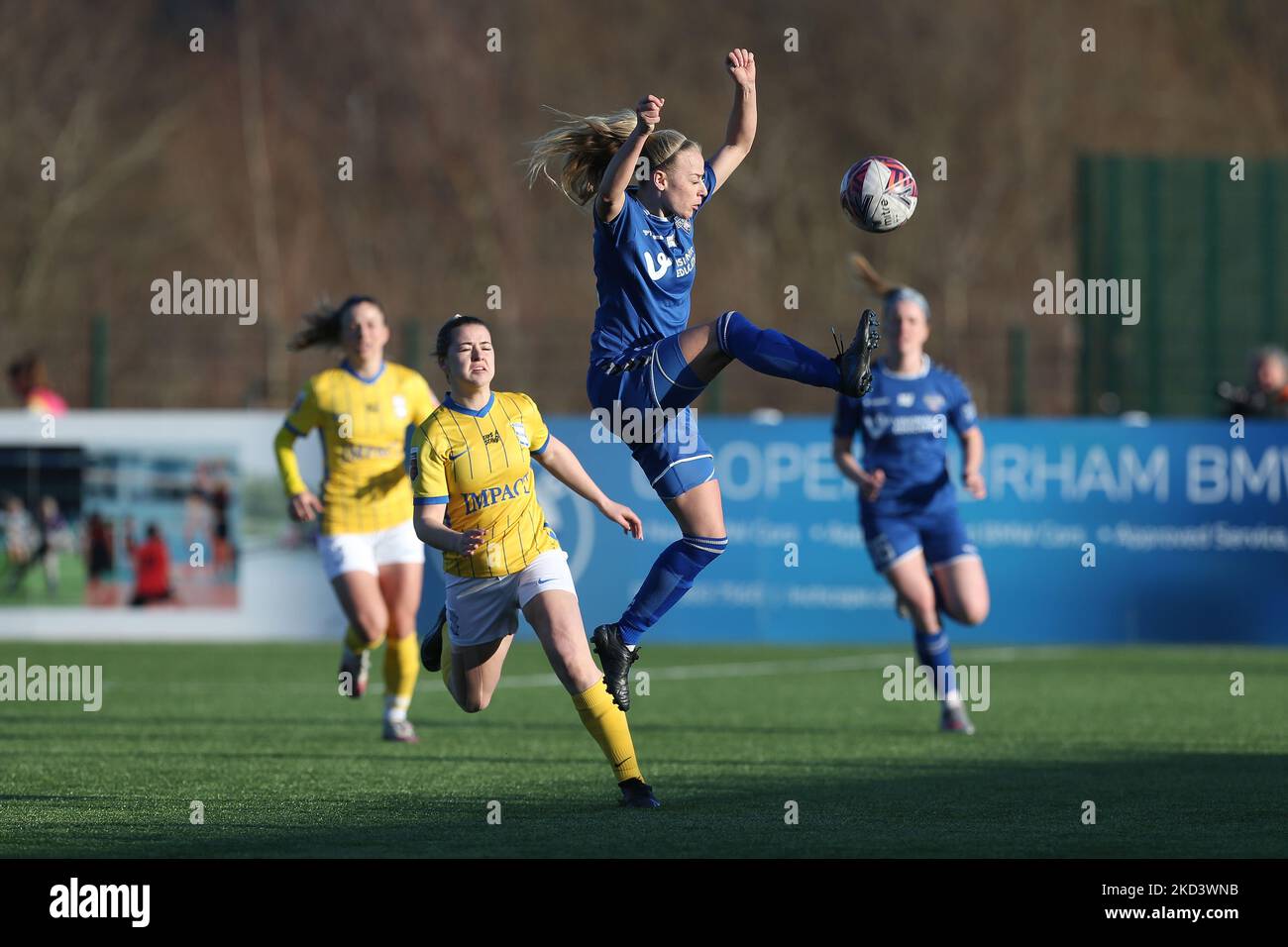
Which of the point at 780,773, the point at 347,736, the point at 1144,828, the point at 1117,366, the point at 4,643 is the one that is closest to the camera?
the point at 1144,828

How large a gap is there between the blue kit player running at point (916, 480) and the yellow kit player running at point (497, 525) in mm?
3535

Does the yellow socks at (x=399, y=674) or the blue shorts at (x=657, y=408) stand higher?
the blue shorts at (x=657, y=408)

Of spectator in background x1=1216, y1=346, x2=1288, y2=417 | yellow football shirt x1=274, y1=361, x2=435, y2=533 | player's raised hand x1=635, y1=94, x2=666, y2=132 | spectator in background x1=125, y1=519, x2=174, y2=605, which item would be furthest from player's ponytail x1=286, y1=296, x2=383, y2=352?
spectator in background x1=1216, y1=346, x2=1288, y2=417

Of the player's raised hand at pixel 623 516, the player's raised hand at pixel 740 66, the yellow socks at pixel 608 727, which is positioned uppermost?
the player's raised hand at pixel 740 66

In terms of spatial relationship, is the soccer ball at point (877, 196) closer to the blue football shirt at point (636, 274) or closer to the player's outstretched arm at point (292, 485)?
the blue football shirt at point (636, 274)

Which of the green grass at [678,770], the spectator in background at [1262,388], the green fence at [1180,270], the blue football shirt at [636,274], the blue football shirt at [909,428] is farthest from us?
the green fence at [1180,270]

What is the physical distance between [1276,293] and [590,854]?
1712cm

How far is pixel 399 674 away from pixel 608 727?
326cm

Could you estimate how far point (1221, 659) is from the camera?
16.4m

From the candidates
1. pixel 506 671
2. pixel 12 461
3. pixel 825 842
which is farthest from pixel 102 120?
pixel 825 842

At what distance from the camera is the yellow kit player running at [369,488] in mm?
A: 10727

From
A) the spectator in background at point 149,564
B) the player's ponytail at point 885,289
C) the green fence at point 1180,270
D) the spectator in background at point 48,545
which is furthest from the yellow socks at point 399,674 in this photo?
the green fence at point 1180,270

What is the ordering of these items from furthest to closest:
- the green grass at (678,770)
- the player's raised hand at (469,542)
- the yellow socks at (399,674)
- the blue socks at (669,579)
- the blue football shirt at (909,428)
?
the blue football shirt at (909,428)
the yellow socks at (399,674)
the blue socks at (669,579)
the player's raised hand at (469,542)
the green grass at (678,770)

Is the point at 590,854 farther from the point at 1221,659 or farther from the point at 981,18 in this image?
the point at 981,18
